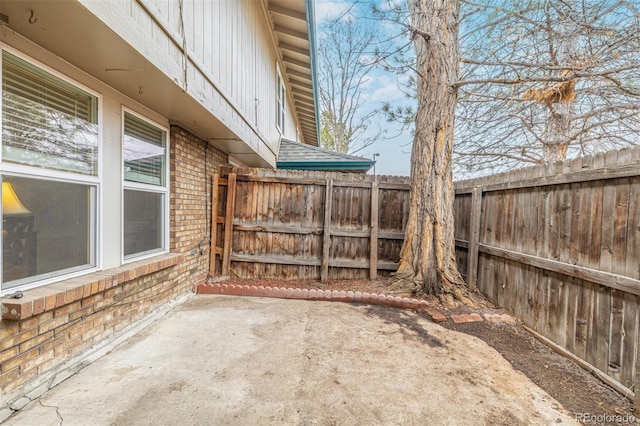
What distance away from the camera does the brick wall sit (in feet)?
6.26

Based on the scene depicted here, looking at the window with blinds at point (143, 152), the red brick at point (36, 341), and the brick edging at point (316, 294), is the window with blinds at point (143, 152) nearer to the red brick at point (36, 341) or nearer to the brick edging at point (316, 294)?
the red brick at point (36, 341)

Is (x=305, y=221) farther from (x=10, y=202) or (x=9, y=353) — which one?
(x=9, y=353)

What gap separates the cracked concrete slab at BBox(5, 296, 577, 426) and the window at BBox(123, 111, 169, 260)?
98 cm

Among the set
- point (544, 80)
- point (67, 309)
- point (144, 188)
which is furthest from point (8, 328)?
point (544, 80)

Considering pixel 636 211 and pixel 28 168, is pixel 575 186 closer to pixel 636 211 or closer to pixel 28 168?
pixel 636 211

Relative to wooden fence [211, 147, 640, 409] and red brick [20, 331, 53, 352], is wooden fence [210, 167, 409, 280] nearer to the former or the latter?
wooden fence [211, 147, 640, 409]

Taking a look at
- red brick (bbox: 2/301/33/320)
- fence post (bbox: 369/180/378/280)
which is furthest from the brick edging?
red brick (bbox: 2/301/33/320)

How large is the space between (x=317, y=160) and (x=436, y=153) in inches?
135

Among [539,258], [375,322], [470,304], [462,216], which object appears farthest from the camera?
[462,216]

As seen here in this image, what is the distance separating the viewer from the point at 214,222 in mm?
5117

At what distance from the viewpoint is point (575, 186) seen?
2783 mm

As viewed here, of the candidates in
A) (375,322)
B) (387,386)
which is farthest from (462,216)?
(387,386)

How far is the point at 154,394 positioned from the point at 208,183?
3438mm

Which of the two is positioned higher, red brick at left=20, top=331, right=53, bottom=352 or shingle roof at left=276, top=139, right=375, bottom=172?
shingle roof at left=276, top=139, right=375, bottom=172
